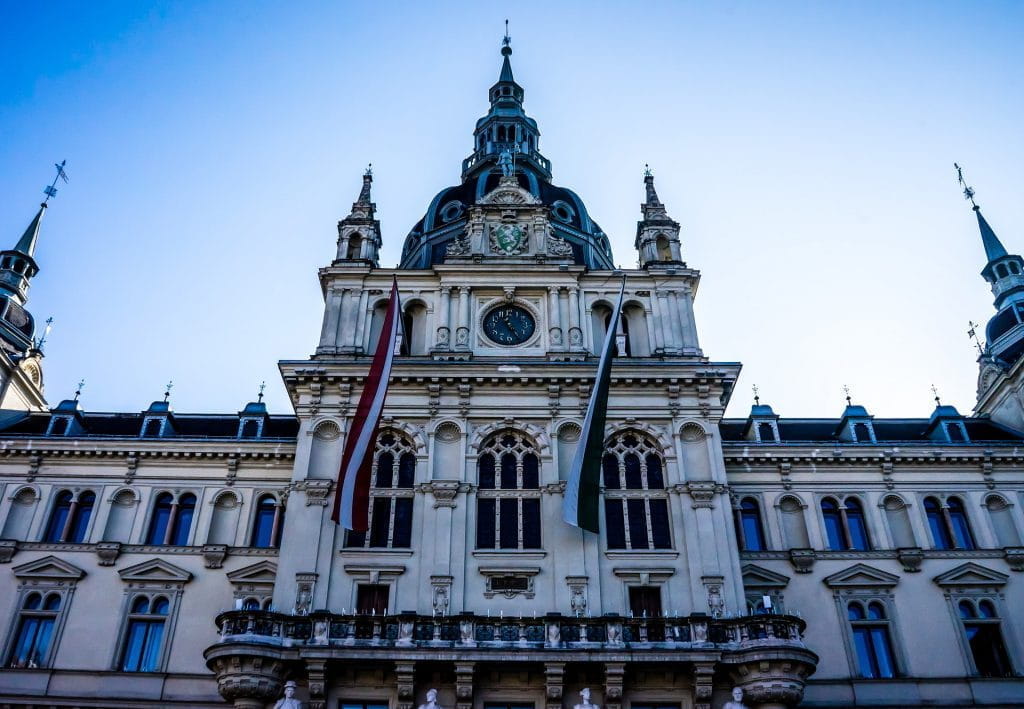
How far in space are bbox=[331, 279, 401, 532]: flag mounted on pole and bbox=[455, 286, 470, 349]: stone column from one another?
16.8 ft

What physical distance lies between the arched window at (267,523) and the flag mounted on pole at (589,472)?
13.0m

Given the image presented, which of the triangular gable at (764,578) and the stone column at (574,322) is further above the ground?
the stone column at (574,322)

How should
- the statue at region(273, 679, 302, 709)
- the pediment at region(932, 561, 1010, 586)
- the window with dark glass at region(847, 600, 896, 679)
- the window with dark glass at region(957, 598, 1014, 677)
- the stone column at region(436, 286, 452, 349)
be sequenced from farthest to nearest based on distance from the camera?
Result: the stone column at region(436, 286, 452, 349) < the pediment at region(932, 561, 1010, 586) < the window with dark glass at region(957, 598, 1014, 677) < the window with dark glass at region(847, 600, 896, 679) < the statue at region(273, 679, 302, 709)

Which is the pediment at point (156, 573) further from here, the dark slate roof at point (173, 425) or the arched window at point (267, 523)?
the dark slate roof at point (173, 425)

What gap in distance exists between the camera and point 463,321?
38.6 meters

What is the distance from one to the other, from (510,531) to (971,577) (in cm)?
1931

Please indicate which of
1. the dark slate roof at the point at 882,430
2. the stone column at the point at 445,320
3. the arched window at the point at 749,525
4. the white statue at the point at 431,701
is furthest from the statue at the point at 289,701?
the dark slate roof at the point at 882,430

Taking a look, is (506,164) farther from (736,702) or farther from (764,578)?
(736,702)

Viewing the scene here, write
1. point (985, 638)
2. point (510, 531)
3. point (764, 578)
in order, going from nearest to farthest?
point (510, 531) < point (985, 638) < point (764, 578)

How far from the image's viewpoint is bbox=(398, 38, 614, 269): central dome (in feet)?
151

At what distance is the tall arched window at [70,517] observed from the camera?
38.2 m

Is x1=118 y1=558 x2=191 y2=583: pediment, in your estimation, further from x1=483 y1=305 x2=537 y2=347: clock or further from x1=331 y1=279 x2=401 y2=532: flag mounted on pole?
x1=483 y1=305 x2=537 y2=347: clock

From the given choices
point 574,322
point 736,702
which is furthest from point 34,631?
point 736,702

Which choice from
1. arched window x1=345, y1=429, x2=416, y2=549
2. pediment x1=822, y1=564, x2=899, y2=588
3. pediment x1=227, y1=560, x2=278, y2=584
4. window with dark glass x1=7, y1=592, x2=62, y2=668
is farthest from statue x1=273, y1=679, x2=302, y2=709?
pediment x1=822, y1=564, x2=899, y2=588
